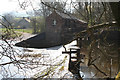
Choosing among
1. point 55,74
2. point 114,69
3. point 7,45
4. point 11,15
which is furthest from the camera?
point 114,69

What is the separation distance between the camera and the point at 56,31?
2700cm

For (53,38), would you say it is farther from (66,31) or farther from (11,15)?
(11,15)

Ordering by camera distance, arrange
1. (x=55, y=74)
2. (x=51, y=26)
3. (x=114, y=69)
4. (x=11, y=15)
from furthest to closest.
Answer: (x=51, y=26) → (x=114, y=69) → (x=55, y=74) → (x=11, y=15)

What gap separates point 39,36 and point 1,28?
2324 centimetres

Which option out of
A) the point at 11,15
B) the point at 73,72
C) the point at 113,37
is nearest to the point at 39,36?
the point at 113,37

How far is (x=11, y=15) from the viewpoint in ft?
14.1

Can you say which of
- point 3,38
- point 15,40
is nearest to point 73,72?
point 15,40

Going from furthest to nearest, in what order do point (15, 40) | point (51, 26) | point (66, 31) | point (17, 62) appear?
1. point (51, 26)
2. point (66, 31)
3. point (15, 40)
4. point (17, 62)

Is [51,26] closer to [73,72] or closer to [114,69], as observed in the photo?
[114,69]

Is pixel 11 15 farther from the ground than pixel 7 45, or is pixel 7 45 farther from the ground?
pixel 11 15

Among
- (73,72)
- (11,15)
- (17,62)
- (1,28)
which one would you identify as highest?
(11,15)

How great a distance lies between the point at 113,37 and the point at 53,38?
10558mm

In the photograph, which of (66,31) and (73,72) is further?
(66,31)

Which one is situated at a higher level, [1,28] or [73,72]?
[1,28]
